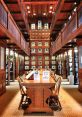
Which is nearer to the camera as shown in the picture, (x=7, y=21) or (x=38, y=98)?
(x=38, y=98)

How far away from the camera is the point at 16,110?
21.0 ft

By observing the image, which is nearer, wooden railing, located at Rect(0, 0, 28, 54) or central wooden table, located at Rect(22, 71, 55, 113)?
central wooden table, located at Rect(22, 71, 55, 113)

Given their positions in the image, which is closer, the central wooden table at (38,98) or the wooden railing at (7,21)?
the central wooden table at (38,98)

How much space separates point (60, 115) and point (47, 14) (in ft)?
65.1

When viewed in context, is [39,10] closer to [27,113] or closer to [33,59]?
[33,59]

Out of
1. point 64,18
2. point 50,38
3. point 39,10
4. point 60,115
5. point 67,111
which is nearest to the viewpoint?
point 60,115

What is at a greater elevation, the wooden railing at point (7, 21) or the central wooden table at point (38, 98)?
the wooden railing at point (7, 21)

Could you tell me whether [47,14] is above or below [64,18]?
above

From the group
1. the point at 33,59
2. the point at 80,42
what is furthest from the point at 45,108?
the point at 33,59

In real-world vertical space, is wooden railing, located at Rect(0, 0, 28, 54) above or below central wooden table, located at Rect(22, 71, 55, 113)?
above

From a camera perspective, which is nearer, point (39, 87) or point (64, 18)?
point (39, 87)

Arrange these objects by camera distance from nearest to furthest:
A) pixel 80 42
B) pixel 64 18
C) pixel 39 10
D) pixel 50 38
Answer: pixel 80 42, pixel 64 18, pixel 39 10, pixel 50 38

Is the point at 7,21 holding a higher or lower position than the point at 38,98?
higher

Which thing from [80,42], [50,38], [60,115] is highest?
[50,38]
